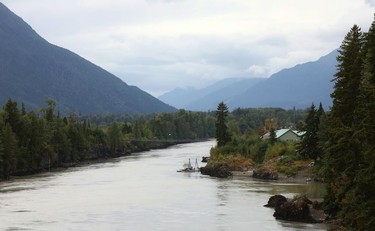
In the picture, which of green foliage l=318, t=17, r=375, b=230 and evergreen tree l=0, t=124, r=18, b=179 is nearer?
green foliage l=318, t=17, r=375, b=230

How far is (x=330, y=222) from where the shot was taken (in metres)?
50.6

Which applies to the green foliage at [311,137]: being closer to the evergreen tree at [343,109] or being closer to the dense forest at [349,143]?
the dense forest at [349,143]

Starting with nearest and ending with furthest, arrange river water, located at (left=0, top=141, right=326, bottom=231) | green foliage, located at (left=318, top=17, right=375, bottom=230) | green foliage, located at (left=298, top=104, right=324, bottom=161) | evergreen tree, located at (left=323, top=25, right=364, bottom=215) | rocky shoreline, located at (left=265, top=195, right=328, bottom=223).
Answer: green foliage, located at (left=318, top=17, right=375, bottom=230) → evergreen tree, located at (left=323, top=25, right=364, bottom=215) → river water, located at (left=0, top=141, right=326, bottom=231) → rocky shoreline, located at (left=265, top=195, right=328, bottom=223) → green foliage, located at (left=298, top=104, right=324, bottom=161)

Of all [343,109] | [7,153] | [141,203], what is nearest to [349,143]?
[343,109]

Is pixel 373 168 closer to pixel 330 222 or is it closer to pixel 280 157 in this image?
pixel 330 222

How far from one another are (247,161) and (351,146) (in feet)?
247

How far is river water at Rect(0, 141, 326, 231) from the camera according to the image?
169ft

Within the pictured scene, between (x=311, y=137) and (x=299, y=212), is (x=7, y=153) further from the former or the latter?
(x=299, y=212)

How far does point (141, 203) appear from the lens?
66.0 metres

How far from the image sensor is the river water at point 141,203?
169ft

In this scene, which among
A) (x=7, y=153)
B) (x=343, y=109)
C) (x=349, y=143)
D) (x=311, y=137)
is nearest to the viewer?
(x=349, y=143)

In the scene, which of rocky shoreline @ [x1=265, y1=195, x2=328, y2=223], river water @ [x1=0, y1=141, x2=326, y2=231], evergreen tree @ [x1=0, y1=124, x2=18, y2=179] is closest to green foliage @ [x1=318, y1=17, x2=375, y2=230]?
rocky shoreline @ [x1=265, y1=195, x2=328, y2=223]

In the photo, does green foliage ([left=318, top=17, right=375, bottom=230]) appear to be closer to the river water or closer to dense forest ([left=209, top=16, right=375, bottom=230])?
dense forest ([left=209, top=16, right=375, bottom=230])

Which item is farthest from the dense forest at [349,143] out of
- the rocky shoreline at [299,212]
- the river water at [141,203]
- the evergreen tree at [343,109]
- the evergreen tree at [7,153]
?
the evergreen tree at [7,153]
